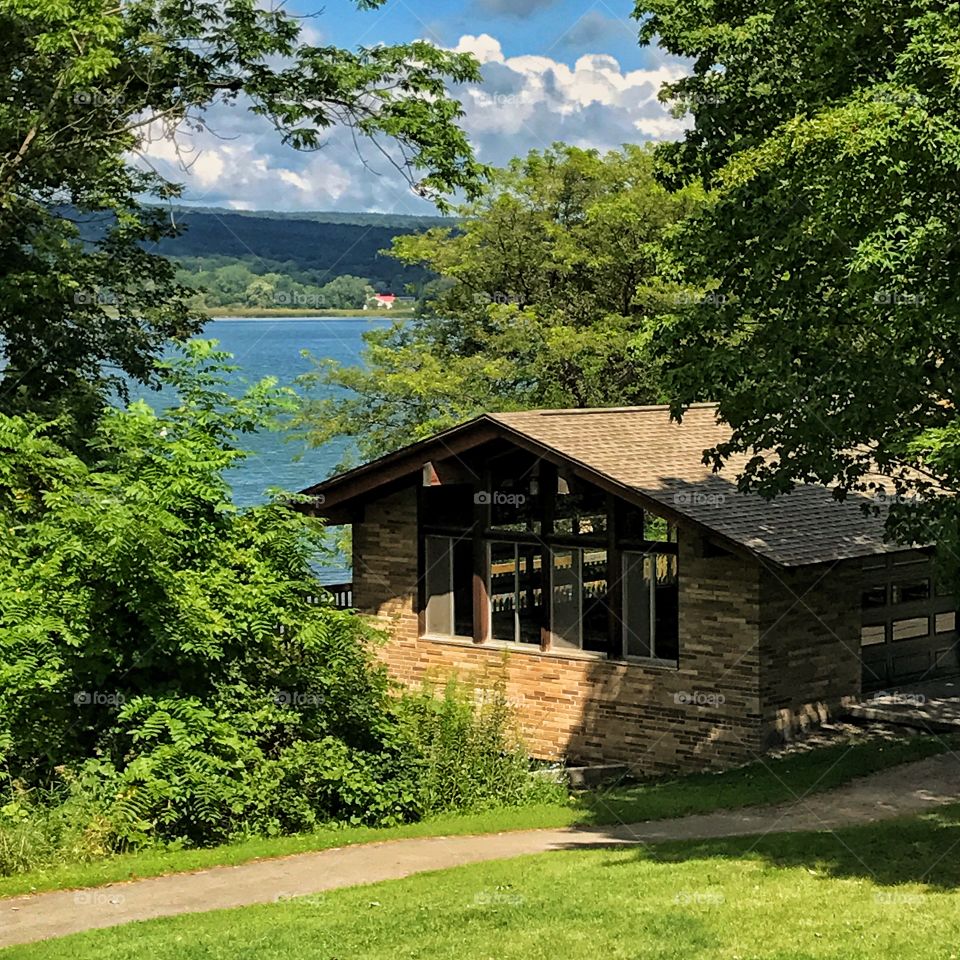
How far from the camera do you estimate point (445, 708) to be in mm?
20359

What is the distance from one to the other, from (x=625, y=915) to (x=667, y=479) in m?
11.6

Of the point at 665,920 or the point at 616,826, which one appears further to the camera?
the point at 616,826

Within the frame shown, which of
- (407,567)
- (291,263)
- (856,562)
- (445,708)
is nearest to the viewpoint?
(445,708)

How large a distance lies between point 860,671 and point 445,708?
742 centimetres

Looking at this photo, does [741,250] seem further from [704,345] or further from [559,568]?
[559,568]

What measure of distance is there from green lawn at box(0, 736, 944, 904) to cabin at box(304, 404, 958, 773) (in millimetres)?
1392

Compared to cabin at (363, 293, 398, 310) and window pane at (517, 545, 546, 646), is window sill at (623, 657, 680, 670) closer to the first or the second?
window pane at (517, 545, 546, 646)

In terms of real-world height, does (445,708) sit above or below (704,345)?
below

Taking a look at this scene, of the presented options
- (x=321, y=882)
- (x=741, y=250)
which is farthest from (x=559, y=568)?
(x=321, y=882)

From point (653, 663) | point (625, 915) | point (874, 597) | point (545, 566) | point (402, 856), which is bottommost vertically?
point (402, 856)

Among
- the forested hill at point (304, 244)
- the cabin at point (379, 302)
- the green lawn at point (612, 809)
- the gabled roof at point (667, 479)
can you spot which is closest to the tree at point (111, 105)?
the gabled roof at point (667, 479)

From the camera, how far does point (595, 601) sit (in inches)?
936

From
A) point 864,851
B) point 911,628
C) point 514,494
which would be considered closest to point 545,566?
point 514,494

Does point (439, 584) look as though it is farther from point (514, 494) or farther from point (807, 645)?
point (807, 645)
